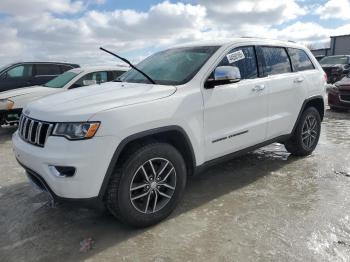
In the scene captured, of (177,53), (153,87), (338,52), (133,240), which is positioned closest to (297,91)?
(177,53)

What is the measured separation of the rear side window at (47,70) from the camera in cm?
959

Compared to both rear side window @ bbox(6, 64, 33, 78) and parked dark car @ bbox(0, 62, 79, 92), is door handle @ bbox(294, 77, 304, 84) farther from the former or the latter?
rear side window @ bbox(6, 64, 33, 78)

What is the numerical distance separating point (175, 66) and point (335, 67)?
570 inches

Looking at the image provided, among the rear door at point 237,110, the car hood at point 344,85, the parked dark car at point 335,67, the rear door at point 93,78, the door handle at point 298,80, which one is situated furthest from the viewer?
the parked dark car at point 335,67

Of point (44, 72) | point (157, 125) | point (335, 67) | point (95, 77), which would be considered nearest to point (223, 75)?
point (157, 125)

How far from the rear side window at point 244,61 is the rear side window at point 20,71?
690 cm

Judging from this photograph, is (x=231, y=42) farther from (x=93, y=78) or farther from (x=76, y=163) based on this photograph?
(x=93, y=78)

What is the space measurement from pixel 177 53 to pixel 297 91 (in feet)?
5.95

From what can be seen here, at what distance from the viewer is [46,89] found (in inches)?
314

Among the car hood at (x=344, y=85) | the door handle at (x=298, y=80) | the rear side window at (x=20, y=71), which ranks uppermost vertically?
the rear side window at (x=20, y=71)

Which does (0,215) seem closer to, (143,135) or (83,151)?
(83,151)

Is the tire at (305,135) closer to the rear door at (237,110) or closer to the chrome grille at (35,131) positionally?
the rear door at (237,110)

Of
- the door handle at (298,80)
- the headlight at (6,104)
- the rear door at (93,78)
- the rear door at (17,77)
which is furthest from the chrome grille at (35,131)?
the rear door at (17,77)

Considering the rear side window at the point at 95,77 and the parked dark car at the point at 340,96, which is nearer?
the rear side window at the point at 95,77
